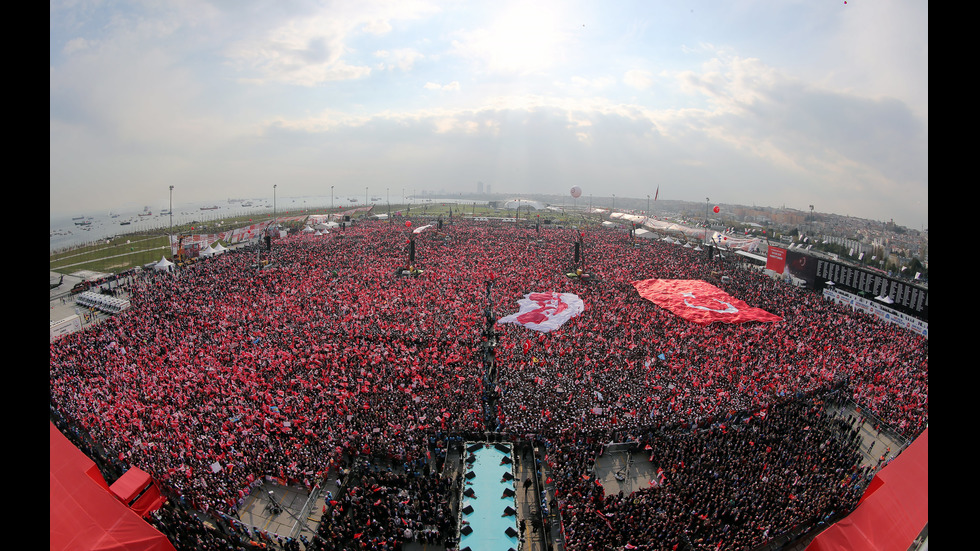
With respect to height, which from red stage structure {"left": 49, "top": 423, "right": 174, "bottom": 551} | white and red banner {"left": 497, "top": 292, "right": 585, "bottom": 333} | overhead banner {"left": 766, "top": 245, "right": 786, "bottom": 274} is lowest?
red stage structure {"left": 49, "top": 423, "right": 174, "bottom": 551}

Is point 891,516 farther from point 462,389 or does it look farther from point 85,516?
point 85,516

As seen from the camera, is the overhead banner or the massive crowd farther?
the overhead banner

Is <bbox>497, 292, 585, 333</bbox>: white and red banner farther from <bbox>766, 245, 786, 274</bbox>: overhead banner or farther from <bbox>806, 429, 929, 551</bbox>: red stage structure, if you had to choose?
<bbox>766, 245, 786, 274</bbox>: overhead banner

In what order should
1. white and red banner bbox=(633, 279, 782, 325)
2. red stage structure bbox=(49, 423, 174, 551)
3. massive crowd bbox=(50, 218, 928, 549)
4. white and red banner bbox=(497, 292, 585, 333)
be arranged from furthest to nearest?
white and red banner bbox=(633, 279, 782, 325) → white and red banner bbox=(497, 292, 585, 333) → massive crowd bbox=(50, 218, 928, 549) → red stage structure bbox=(49, 423, 174, 551)

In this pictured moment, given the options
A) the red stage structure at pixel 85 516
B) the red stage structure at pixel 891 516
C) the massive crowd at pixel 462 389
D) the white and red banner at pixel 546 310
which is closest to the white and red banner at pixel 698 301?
the massive crowd at pixel 462 389

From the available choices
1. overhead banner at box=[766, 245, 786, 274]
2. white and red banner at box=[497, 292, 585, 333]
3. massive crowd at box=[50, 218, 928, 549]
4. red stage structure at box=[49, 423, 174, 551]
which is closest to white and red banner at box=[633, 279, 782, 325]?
massive crowd at box=[50, 218, 928, 549]

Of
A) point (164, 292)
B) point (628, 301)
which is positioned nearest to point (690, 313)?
point (628, 301)
